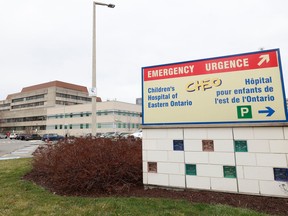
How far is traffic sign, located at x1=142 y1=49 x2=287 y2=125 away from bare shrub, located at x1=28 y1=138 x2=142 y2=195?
124 centimetres

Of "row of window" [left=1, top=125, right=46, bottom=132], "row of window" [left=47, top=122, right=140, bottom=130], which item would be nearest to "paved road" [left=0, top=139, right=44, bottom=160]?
"row of window" [left=47, top=122, right=140, bottom=130]

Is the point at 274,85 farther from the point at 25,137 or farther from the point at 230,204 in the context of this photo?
the point at 25,137

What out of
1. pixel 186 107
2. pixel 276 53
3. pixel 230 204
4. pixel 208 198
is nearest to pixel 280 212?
pixel 230 204

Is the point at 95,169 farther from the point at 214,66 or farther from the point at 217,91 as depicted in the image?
the point at 214,66

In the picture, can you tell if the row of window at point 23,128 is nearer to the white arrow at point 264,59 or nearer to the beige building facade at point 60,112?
the beige building facade at point 60,112

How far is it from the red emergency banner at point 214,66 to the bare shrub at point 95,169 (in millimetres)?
2231

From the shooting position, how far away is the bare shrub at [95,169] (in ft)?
17.1

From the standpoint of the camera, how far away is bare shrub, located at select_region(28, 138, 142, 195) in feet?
17.1

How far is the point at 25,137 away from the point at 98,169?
47.7m

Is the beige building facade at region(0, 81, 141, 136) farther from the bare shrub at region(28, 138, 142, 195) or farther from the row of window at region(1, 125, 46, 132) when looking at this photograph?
the bare shrub at region(28, 138, 142, 195)

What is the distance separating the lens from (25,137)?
4600 centimetres

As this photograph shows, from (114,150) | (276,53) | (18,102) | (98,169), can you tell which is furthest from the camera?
(18,102)

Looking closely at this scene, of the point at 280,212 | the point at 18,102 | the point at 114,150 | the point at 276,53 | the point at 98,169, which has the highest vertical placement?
the point at 18,102

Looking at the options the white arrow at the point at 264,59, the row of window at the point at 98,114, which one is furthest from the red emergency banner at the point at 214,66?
the row of window at the point at 98,114
